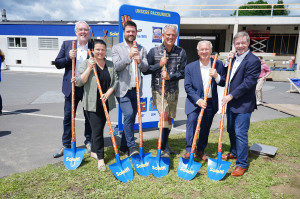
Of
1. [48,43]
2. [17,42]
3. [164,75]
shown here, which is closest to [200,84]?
[164,75]

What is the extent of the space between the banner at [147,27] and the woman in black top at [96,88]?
50.8 inches

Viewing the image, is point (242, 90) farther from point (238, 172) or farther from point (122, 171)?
point (122, 171)

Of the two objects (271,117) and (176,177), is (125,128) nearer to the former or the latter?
(176,177)

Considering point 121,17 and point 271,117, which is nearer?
point 121,17

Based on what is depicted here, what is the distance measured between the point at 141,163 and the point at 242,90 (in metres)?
1.90

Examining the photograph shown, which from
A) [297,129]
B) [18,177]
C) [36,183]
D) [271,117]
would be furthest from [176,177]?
[271,117]

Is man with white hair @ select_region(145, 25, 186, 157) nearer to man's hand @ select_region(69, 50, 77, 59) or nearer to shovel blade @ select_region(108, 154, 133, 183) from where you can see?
shovel blade @ select_region(108, 154, 133, 183)

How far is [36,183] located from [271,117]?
22.9 ft

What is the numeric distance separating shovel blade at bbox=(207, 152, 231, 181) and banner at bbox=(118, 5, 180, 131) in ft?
7.67

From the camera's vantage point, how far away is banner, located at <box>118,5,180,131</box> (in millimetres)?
4629

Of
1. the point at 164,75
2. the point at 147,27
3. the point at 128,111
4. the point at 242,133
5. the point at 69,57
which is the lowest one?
the point at 242,133

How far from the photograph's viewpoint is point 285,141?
5.00m

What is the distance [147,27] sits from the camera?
505cm

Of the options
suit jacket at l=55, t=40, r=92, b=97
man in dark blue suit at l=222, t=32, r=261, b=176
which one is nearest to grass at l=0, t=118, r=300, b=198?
man in dark blue suit at l=222, t=32, r=261, b=176
